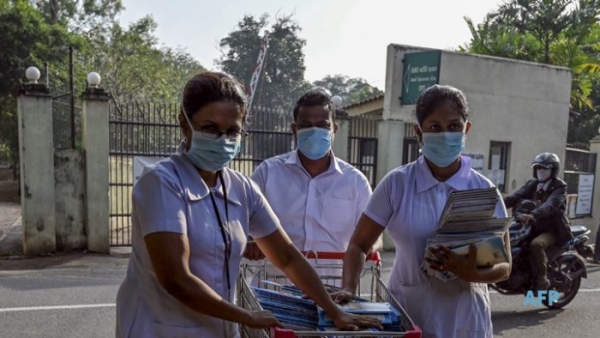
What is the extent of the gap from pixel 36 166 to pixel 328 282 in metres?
6.51

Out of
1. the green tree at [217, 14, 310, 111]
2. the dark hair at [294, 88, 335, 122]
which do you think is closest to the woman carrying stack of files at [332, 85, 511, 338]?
the dark hair at [294, 88, 335, 122]

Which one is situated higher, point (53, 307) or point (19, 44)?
point (19, 44)

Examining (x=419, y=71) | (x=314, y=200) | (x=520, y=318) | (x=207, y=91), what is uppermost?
(x=419, y=71)

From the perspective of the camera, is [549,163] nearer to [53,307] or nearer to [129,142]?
[53,307]

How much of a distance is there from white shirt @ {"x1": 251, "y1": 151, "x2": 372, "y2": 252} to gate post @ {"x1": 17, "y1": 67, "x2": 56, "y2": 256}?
5859 millimetres

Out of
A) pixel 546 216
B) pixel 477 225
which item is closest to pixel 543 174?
pixel 546 216

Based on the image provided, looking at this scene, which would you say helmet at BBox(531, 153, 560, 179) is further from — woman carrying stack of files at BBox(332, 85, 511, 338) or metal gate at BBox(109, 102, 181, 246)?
metal gate at BBox(109, 102, 181, 246)

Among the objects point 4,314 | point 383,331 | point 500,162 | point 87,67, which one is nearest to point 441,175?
point 383,331

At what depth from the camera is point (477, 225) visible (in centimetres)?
168

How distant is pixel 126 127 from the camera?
8016mm

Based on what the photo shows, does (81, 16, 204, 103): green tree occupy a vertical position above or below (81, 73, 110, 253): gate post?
above

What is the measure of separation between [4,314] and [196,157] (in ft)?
14.8

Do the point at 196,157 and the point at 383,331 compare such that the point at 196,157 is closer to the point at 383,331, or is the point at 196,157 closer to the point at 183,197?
the point at 183,197

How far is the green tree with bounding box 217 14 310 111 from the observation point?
132 feet
